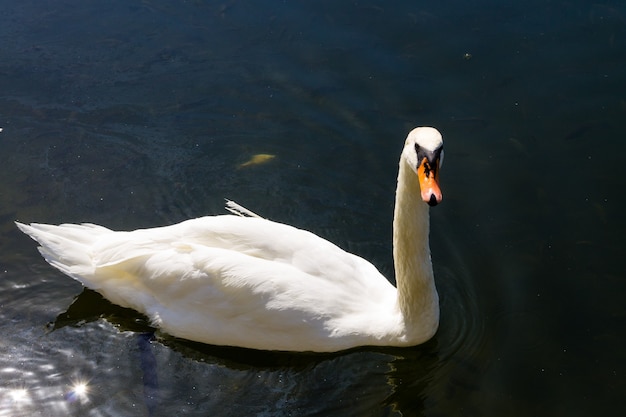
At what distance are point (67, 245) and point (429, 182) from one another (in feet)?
12.0

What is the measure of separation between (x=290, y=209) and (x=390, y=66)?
2.95 meters

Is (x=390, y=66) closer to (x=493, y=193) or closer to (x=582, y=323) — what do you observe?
(x=493, y=193)

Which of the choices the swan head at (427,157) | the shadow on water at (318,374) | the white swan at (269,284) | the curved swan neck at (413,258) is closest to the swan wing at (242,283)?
the white swan at (269,284)

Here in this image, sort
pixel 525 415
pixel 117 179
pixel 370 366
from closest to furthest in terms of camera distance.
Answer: pixel 525 415 → pixel 370 366 → pixel 117 179

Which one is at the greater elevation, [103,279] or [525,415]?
[103,279]

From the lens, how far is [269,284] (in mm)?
6992

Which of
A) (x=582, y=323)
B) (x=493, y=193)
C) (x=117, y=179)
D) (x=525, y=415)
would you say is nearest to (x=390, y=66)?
(x=493, y=193)

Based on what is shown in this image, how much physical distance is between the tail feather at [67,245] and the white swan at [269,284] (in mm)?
34

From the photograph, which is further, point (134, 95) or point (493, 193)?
point (134, 95)

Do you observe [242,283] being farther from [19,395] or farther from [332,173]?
[332,173]

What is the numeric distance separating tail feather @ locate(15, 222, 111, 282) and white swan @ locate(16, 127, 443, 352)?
34 millimetres

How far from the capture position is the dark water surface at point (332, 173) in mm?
7023

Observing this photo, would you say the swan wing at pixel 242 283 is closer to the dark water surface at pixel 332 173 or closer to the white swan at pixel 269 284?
the white swan at pixel 269 284

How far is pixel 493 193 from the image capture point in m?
8.95
